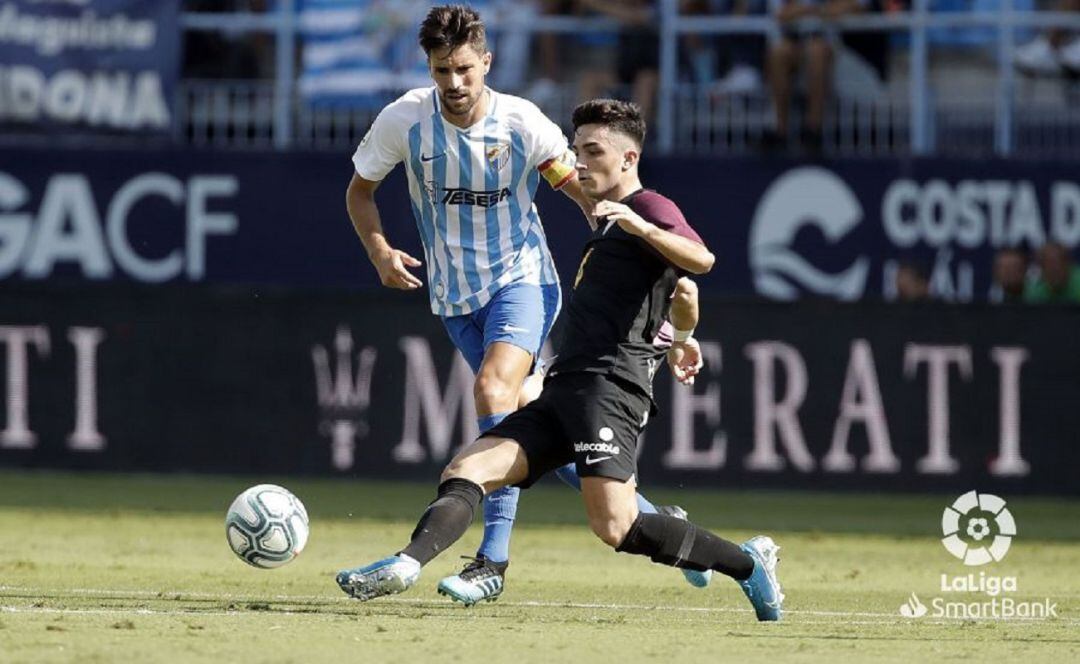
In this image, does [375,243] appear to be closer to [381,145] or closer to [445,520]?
[381,145]

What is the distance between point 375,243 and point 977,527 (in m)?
6.54

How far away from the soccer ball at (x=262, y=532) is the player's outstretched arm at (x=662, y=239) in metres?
2.00

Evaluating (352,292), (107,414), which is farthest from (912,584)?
(107,414)

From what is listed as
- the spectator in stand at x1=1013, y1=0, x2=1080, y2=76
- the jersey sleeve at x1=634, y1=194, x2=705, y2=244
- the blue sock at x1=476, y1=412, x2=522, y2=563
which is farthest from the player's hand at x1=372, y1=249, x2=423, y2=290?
the spectator in stand at x1=1013, y1=0, x2=1080, y2=76

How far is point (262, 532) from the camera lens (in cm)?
838

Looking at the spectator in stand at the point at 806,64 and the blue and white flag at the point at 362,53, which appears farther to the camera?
the blue and white flag at the point at 362,53

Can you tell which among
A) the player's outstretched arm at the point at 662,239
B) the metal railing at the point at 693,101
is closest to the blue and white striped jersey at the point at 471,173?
the player's outstretched arm at the point at 662,239

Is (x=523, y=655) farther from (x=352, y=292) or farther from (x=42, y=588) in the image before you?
(x=352, y=292)

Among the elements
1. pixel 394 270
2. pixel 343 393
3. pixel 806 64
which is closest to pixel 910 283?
pixel 806 64

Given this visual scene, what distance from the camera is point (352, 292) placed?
15.5m

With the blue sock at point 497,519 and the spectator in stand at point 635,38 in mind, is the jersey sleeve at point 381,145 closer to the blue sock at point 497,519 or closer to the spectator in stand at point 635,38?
the blue sock at point 497,519

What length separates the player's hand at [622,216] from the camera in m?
7.36

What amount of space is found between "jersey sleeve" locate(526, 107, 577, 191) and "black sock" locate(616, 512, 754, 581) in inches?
72.3

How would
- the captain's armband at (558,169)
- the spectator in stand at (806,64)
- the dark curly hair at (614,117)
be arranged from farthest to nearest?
the spectator in stand at (806,64) → the captain's armband at (558,169) → the dark curly hair at (614,117)
